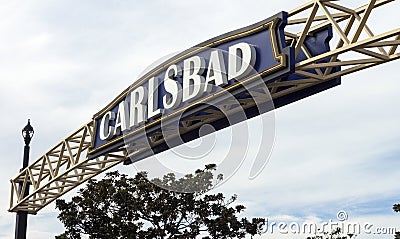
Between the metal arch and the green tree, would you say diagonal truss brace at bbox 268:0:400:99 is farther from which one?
the green tree

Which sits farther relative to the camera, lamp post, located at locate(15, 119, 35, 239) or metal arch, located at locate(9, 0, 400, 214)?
lamp post, located at locate(15, 119, 35, 239)

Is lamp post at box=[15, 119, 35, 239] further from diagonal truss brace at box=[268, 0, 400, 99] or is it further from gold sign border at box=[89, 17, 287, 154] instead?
diagonal truss brace at box=[268, 0, 400, 99]

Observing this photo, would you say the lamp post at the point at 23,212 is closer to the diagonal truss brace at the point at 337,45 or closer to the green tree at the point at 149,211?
the green tree at the point at 149,211

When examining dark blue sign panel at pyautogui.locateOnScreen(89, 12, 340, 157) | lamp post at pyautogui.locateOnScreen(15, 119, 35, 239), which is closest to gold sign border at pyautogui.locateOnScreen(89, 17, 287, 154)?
dark blue sign panel at pyautogui.locateOnScreen(89, 12, 340, 157)

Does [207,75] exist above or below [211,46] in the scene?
below

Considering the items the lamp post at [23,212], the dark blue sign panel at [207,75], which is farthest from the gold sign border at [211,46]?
the lamp post at [23,212]

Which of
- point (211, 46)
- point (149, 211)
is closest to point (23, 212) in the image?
point (149, 211)

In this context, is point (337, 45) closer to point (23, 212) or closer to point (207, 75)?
point (207, 75)

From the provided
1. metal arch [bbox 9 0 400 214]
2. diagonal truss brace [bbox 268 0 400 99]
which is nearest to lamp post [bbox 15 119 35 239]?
metal arch [bbox 9 0 400 214]

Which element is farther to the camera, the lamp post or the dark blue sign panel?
the lamp post

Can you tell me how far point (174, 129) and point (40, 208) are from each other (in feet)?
27.8

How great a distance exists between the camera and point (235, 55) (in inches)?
481

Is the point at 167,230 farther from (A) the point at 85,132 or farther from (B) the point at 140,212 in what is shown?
(A) the point at 85,132

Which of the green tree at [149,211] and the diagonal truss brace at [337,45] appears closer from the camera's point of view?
the diagonal truss brace at [337,45]
